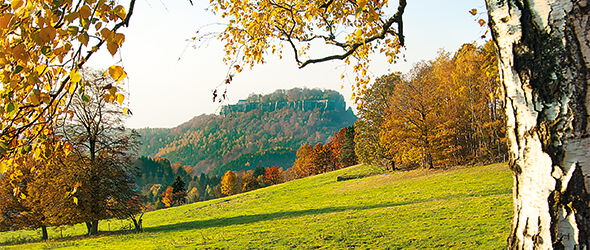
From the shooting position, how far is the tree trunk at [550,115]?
5.65 feet

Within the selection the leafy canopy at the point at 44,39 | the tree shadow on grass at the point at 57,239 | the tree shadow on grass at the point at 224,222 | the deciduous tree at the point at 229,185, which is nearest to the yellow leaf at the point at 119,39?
the leafy canopy at the point at 44,39

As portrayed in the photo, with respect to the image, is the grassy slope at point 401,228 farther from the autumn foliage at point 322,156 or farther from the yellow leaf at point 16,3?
the autumn foliage at point 322,156

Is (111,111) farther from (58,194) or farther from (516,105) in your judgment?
(516,105)

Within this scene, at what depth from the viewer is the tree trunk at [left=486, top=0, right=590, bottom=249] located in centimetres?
172

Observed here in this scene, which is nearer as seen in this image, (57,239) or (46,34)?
(46,34)

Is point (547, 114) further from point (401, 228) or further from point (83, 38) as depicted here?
point (401, 228)

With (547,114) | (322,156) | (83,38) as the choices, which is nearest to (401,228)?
(547,114)

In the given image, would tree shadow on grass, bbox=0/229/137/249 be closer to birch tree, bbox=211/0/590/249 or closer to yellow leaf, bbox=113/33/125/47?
yellow leaf, bbox=113/33/125/47

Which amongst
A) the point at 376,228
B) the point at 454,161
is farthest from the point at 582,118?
the point at 454,161

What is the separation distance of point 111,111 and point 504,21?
18.2 meters

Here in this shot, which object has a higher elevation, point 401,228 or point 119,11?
point 119,11

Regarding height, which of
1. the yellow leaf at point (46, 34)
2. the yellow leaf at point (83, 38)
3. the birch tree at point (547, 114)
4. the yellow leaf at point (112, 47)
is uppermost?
the yellow leaf at point (46, 34)

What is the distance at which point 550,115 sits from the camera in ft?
5.82

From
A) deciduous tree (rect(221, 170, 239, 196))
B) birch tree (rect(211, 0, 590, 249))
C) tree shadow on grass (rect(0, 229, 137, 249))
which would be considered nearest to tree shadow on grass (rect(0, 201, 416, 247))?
tree shadow on grass (rect(0, 229, 137, 249))
